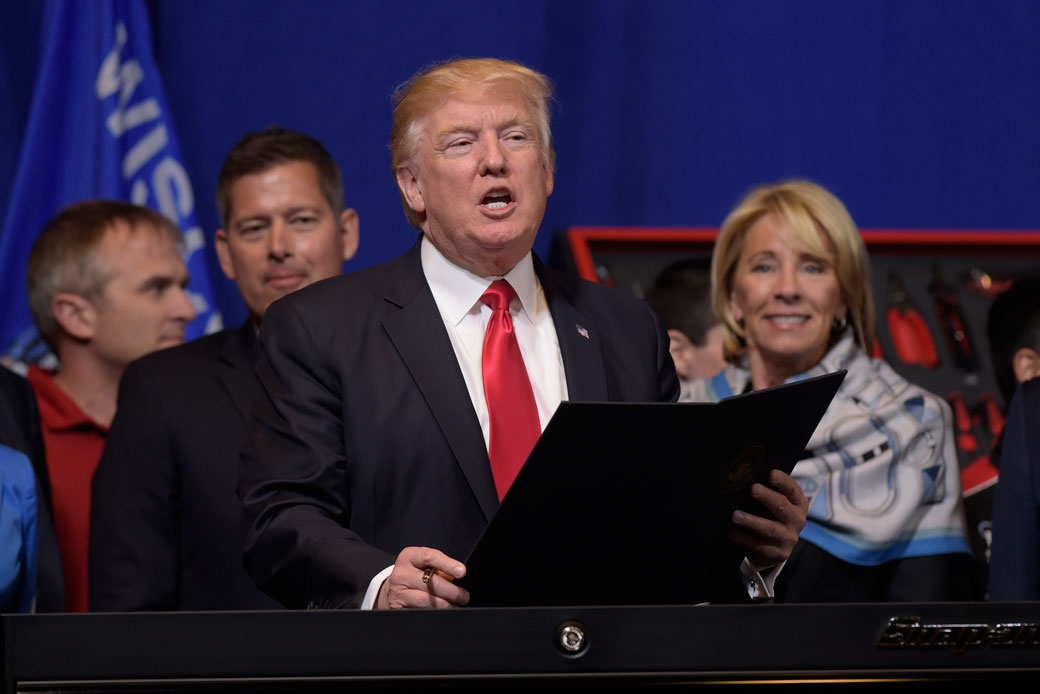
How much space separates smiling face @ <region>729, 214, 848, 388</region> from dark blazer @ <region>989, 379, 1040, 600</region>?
19.8 inches

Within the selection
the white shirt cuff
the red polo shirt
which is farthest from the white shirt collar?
the red polo shirt

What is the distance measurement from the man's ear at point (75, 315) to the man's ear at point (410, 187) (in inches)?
60.4

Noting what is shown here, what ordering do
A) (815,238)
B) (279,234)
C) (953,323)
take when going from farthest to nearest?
1. (953,323)
2. (815,238)
3. (279,234)

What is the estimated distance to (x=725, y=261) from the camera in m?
3.09

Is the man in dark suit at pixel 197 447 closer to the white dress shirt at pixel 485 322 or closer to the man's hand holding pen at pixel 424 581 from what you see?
the white dress shirt at pixel 485 322

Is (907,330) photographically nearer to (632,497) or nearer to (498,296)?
(498,296)

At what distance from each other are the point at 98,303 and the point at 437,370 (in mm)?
1724

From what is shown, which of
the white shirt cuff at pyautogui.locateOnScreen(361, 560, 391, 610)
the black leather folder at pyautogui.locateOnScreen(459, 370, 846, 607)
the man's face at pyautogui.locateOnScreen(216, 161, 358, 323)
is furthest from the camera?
the man's face at pyautogui.locateOnScreen(216, 161, 358, 323)

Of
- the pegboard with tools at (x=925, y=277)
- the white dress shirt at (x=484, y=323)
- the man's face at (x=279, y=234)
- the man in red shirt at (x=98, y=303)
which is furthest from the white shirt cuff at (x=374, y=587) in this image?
the pegboard with tools at (x=925, y=277)

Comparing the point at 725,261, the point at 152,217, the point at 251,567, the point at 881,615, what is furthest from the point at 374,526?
the point at 152,217

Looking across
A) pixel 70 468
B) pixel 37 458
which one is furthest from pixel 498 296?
pixel 70 468

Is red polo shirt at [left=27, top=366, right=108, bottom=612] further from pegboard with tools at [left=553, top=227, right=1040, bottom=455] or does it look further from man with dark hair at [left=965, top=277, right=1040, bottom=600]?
man with dark hair at [left=965, top=277, right=1040, bottom=600]

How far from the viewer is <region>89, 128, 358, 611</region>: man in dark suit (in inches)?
95.3

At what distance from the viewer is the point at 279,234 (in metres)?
2.77
